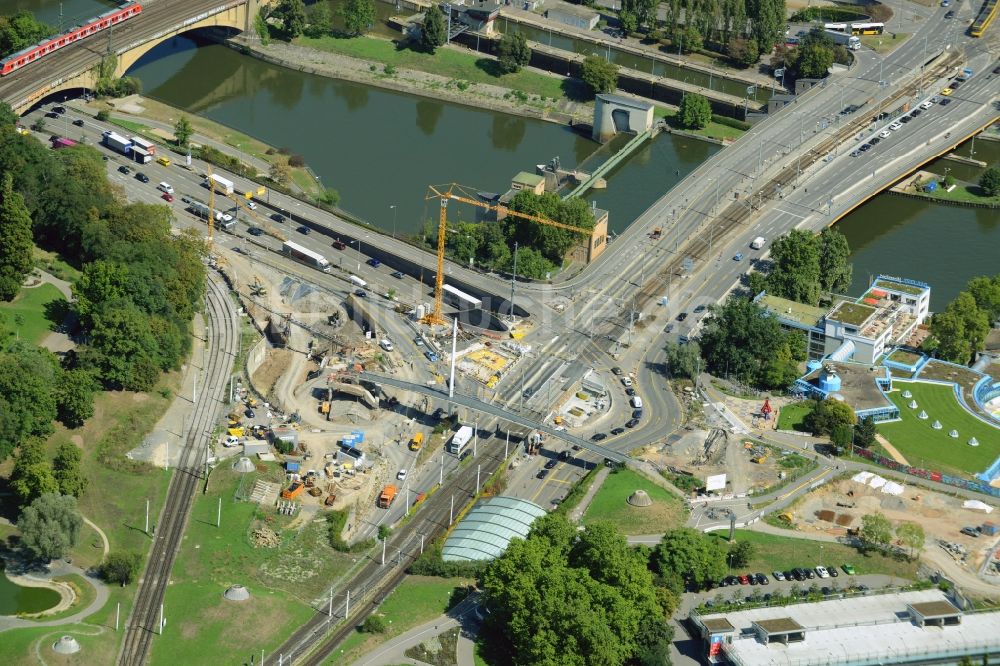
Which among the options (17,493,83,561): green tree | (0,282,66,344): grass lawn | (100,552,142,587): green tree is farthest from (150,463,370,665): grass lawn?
(0,282,66,344): grass lawn

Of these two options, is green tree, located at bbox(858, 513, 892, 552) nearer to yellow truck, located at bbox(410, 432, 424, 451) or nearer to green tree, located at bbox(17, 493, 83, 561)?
yellow truck, located at bbox(410, 432, 424, 451)

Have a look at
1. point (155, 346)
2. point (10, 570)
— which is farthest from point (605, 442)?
point (10, 570)

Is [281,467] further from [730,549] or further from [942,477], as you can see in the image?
[942,477]

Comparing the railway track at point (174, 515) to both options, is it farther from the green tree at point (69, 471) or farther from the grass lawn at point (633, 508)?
the grass lawn at point (633, 508)

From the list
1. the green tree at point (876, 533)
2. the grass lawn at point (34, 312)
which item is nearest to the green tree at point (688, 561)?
the green tree at point (876, 533)

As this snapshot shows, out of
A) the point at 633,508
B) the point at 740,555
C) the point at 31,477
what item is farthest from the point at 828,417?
the point at 31,477
